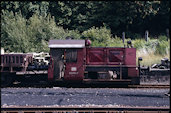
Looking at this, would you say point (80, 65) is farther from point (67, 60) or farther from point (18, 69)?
point (18, 69)

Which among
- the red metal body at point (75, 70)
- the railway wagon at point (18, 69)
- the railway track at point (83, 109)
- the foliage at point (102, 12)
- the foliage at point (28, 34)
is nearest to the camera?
the railway track at point (83, 109)

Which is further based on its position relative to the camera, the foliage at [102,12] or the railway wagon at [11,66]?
the foliage at [102,12]

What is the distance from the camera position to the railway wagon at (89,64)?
54.1ft

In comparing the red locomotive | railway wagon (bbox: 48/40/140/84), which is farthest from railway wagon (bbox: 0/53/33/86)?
railway wagon (bbox: 48/40/140/84)

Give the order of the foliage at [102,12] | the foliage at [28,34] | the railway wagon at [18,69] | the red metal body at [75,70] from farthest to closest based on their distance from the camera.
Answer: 1. the foliage at [102,12]
2. the foliage at [28,34]
3. the railway wagon at [18,69]
4. the red metal body at [75,70]

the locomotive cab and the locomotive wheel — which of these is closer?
the locomotive cab

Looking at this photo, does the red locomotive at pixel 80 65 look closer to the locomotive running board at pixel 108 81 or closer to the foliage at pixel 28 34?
the locomotive running board at pixel 108 81

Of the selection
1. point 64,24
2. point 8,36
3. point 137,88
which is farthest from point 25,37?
point 137,88

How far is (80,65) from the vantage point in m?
16.6

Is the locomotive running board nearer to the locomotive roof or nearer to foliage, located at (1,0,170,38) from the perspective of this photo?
the locomotive roof

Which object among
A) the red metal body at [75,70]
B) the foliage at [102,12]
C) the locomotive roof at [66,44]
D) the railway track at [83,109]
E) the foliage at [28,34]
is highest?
the foliage at [102,12]

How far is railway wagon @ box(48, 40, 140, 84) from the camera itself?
16.5m

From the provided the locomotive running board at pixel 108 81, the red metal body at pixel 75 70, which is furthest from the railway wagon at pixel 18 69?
the locomotive running board at pixel 108 81

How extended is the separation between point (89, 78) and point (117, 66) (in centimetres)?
165
